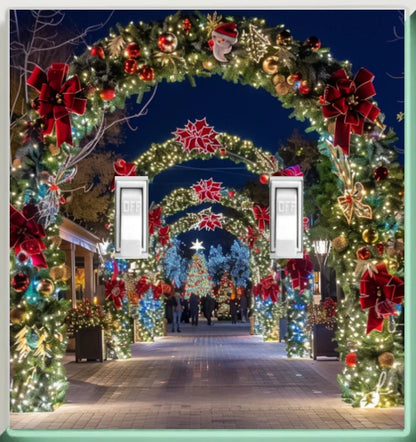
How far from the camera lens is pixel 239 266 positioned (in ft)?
181

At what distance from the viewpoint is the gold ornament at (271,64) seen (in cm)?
1049

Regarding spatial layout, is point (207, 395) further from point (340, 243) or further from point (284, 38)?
point (284, 38)

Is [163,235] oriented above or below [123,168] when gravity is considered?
below

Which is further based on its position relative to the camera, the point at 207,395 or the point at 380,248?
the point at 207,395

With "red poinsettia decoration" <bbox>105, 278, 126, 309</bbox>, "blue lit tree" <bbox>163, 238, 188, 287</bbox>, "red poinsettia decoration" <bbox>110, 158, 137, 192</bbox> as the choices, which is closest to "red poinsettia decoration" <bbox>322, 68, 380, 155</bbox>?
"red poinsettia decoration" <bbox>110, 158, 137, 192</bbox>

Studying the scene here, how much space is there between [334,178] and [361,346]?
215 centimetres

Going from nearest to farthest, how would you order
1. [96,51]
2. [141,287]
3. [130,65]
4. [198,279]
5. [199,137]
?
1. [96,51]
2. [130,65]
3. [199,137]
4. [141,287]
5. [198,279]

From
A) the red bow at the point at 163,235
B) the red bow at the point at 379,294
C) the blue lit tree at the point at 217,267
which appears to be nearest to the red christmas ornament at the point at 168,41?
the red bow at the point at 379,294

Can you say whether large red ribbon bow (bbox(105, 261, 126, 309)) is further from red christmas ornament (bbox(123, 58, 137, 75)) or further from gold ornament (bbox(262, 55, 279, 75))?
gold ornament (bbox(262, 55, 279, 75))

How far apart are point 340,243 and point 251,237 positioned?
53.3ft

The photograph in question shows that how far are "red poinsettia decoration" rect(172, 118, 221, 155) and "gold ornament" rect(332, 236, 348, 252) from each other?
755cm

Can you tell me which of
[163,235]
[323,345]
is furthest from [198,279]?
[323,345]

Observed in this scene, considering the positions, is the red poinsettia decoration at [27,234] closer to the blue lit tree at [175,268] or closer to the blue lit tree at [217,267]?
the blue lit tree at [175,268]

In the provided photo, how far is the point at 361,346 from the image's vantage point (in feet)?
35.9
